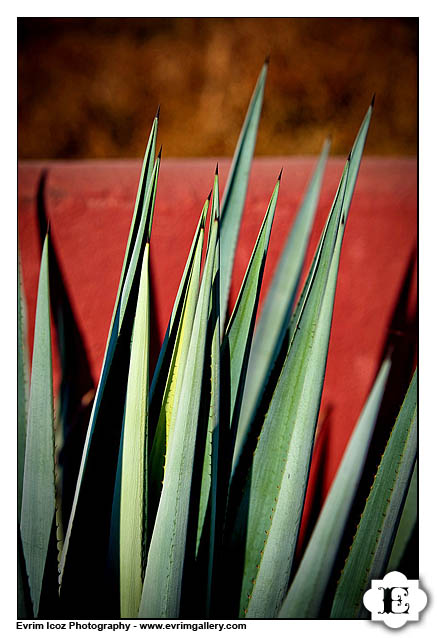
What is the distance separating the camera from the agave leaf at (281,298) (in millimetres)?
644

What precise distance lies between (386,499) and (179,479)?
0.67ft

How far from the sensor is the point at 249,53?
713 mm

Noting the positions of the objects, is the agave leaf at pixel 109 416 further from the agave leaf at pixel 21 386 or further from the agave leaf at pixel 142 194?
the agave leaf at pixel 21 386

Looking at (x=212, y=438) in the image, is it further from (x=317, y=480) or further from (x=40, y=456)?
(x=317, y=480)

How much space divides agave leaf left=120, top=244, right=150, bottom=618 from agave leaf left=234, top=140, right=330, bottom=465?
0.80 ft

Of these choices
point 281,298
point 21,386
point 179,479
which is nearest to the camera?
point 179,479

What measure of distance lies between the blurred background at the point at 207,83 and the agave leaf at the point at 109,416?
338 millimetres
